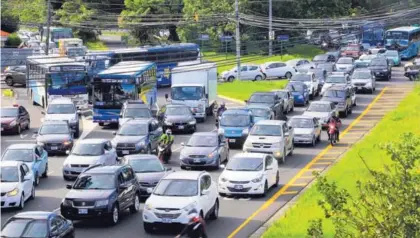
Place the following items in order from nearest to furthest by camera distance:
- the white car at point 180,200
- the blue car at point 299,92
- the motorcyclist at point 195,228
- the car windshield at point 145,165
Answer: the motorcyclist at point 195,228 < the white car at point 180,200 < the car windshield at point 145,165 < the blue car at point 299,92

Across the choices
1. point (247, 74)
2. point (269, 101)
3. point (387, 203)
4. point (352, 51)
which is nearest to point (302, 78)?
point (247, 74)

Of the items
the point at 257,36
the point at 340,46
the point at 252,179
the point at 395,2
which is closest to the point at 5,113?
the point at 252,179

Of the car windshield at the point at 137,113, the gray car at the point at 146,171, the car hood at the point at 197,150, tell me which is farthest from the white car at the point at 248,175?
the car windshield at the point at 137,113

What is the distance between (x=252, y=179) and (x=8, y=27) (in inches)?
3166

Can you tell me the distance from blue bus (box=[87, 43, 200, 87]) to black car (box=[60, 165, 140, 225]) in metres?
38.0

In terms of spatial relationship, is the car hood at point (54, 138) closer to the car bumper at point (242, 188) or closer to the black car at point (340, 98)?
the car bumper at point (242, 188)

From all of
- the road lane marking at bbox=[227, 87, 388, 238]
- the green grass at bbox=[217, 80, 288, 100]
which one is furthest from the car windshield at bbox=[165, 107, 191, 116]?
the green grass at bbox=[217, 80, 288, 100]

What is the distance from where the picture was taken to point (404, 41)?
9012 cm

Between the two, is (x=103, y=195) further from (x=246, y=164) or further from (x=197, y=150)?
(x=197, y=150)

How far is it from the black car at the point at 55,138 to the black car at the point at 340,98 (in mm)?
17140

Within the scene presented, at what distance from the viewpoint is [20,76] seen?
71875 millimetres

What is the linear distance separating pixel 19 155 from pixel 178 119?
1413 cm

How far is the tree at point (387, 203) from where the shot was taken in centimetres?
1570

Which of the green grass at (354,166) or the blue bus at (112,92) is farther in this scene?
the blue bus at (112,92)
